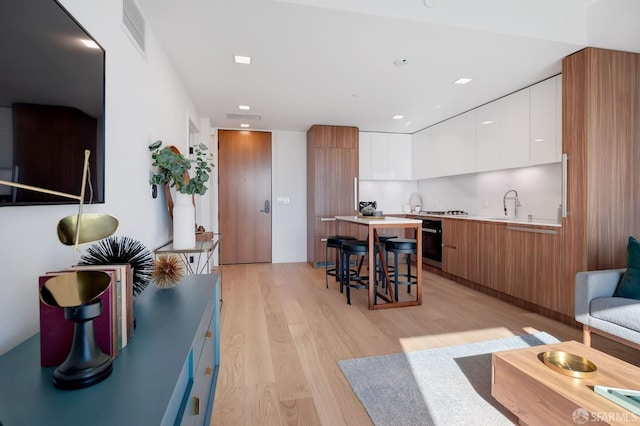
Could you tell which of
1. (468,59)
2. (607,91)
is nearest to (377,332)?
(468,59)

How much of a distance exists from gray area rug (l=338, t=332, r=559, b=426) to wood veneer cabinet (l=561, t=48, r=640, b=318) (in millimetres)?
940

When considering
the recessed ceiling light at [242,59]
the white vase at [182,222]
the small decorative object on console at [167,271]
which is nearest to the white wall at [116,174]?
the white vase at [182,222]

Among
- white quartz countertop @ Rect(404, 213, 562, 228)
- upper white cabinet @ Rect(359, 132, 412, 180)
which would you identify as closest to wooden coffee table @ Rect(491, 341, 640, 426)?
white quartz countertop @ Rect(404, 213, 562, 228)

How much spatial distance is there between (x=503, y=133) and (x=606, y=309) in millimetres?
2413

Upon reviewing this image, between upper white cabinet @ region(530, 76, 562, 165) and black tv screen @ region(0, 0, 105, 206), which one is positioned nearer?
black tv screen @ region(0, 0, 105, 206)

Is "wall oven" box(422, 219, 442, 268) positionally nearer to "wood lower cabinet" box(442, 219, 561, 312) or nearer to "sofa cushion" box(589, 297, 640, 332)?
"wood lower cabinet" box(442, 219, 561, 312)

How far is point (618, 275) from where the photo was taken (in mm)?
2305

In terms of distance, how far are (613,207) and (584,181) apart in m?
0.37

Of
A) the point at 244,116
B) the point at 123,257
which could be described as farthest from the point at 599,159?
the point at 244,116

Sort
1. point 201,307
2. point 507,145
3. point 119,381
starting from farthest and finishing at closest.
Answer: point 507,145 < point 201,307 < point 119,381

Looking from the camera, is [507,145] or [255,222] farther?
[255,222]

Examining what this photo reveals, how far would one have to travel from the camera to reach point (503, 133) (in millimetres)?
3861

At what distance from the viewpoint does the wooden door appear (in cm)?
564

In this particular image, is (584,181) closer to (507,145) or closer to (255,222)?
(507,145)
